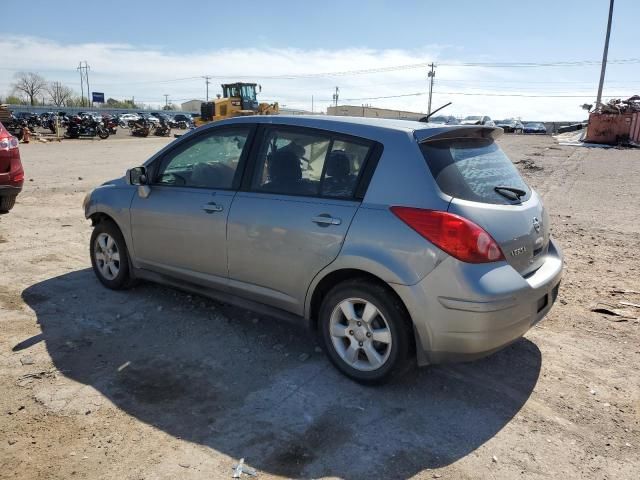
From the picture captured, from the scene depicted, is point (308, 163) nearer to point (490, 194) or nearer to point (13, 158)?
point (490, 194)

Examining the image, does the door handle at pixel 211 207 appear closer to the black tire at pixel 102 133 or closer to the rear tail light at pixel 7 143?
the rear tail light at pixel 7 143

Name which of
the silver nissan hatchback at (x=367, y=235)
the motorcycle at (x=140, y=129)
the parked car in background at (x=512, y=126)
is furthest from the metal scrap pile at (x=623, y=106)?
the motorcycle at (x=140, y=129)

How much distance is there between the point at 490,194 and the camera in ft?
10.9

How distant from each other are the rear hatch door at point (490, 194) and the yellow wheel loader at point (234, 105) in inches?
1160

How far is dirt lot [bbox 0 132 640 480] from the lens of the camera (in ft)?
8.78

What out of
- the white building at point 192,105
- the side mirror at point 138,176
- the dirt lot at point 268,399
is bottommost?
the dirt lot at point 268,399

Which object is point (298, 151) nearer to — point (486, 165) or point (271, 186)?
point (271, 186)

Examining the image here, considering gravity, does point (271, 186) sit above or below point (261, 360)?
above

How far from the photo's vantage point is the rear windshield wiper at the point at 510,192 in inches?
135

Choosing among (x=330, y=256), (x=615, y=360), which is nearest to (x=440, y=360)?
(x=330, y=256)

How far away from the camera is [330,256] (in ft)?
11.0

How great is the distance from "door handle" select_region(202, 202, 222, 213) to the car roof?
719mm

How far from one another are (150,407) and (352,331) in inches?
52.8

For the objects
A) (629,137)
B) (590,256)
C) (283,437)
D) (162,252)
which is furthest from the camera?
(629,137)
